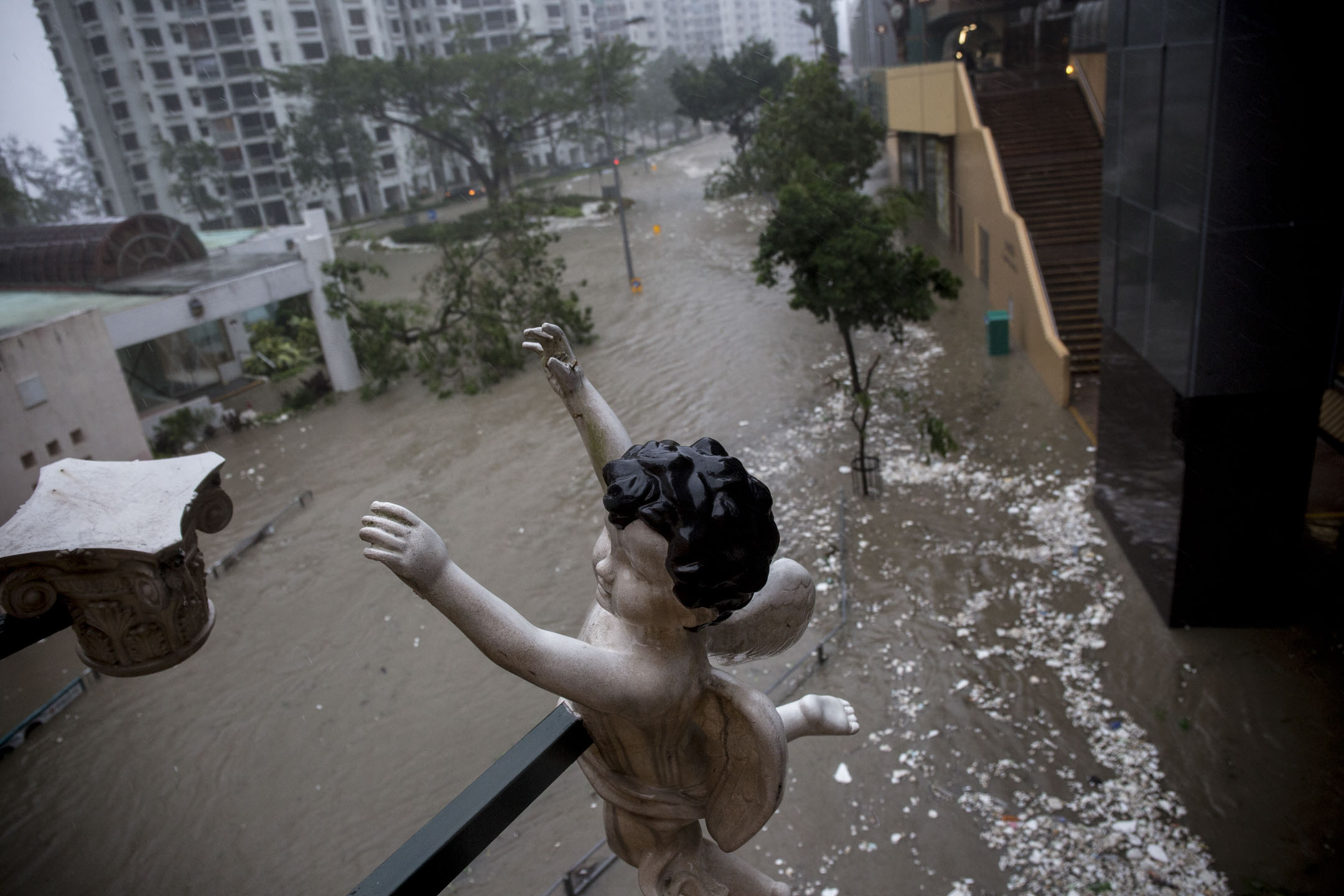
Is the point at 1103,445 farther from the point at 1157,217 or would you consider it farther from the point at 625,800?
the point at 625,800

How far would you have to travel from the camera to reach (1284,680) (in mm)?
6707

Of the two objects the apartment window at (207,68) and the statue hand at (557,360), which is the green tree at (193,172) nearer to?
the apartment window at (207,68)

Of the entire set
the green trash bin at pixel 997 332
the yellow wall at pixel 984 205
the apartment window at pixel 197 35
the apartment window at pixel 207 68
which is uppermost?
the apartment window at pixel 197 35

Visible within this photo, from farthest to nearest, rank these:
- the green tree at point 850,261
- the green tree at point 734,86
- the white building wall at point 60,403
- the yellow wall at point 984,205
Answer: the green tree at point 734,86
the yellow wall at point 984,205
the green tree at point 850,261
the white building wall at point 60,403

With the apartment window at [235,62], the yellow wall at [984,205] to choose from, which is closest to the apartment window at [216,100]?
the apartment window at [235,62]

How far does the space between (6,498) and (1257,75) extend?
10.9 meters

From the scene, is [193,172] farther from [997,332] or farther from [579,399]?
[579,399]

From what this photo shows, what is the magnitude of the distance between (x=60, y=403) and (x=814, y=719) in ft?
36.3

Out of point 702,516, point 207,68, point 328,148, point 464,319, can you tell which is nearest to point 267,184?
point 328,148

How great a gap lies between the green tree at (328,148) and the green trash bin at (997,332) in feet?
94.6

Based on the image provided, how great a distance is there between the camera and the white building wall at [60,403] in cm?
928

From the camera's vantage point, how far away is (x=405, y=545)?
1.72 meters

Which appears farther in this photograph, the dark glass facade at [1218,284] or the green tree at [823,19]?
the green tree at [823,19]

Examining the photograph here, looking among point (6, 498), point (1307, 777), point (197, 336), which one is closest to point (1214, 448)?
point (1307, 777)
